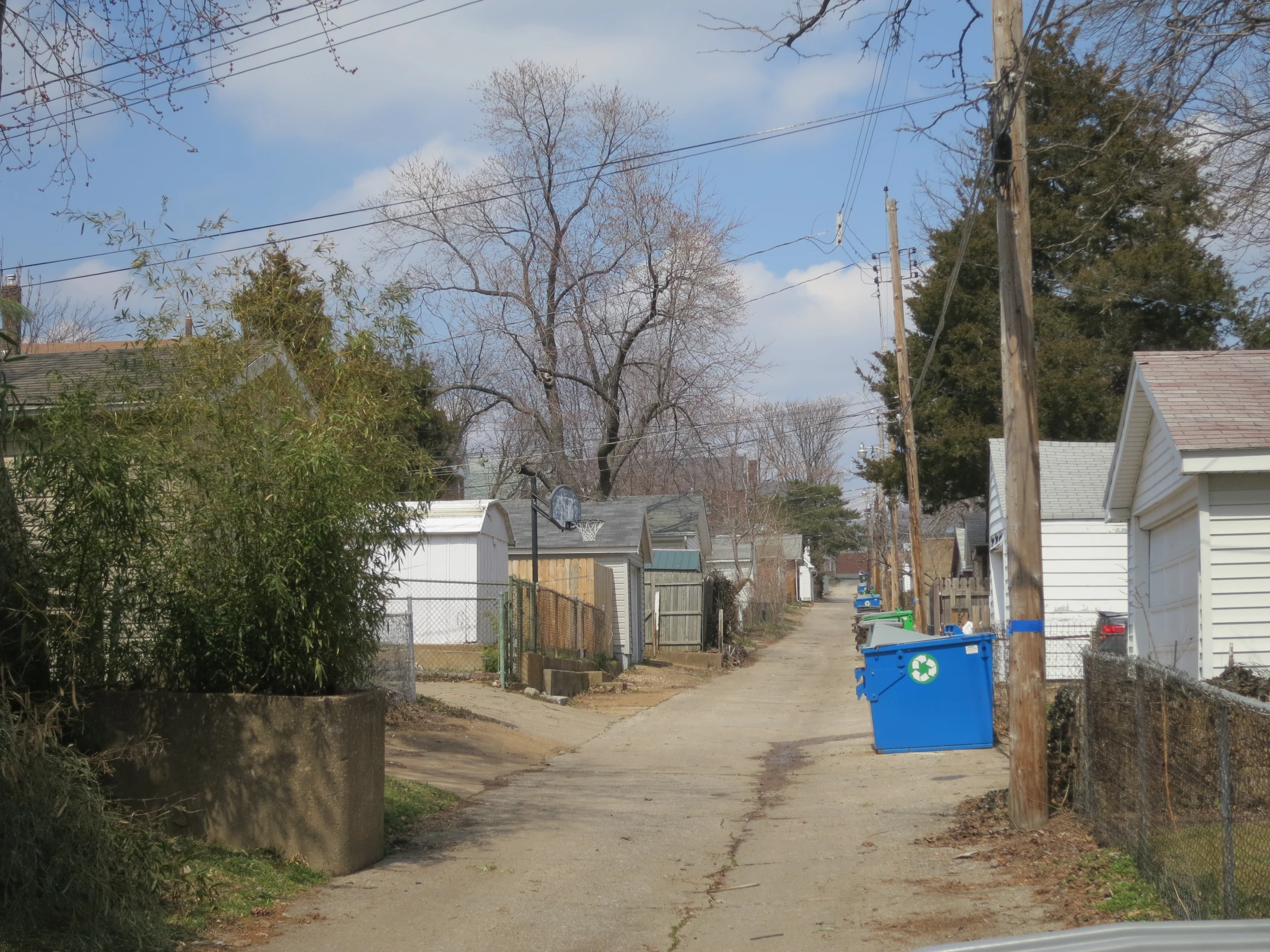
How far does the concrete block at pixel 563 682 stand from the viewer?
1986 centimetres

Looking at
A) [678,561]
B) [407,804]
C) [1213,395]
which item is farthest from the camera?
[678,561]

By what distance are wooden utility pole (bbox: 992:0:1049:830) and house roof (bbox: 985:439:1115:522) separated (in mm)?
11409

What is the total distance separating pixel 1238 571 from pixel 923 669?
11.2 feet

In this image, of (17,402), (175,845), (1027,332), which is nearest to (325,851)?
(175,845)

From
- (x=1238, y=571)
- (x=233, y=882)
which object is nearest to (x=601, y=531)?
(x=1238, y=571)

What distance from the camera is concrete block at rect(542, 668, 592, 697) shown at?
19859 millimetres

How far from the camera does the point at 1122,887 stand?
20.5ft

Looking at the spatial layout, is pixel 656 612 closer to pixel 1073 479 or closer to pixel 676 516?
pixel 676 516

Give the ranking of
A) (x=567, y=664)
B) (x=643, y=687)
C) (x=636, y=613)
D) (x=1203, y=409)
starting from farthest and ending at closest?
(x=636, y=613), (x=643, y=687), (x=567, y=664), (x=1203, y=409)

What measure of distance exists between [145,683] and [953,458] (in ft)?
90.0

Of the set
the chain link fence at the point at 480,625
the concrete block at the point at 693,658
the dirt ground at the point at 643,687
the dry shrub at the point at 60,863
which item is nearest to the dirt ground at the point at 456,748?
the chain link fence at the point at 480,625

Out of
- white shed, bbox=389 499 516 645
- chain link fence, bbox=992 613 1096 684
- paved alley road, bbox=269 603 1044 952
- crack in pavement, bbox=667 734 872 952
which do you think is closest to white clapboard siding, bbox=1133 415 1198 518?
paved alley road, bbox=269 603 1044 952

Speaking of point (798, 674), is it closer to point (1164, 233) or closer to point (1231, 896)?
point (1164, 233)

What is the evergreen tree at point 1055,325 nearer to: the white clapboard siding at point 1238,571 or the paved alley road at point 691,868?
the white clapboard siding at point 1238,571
